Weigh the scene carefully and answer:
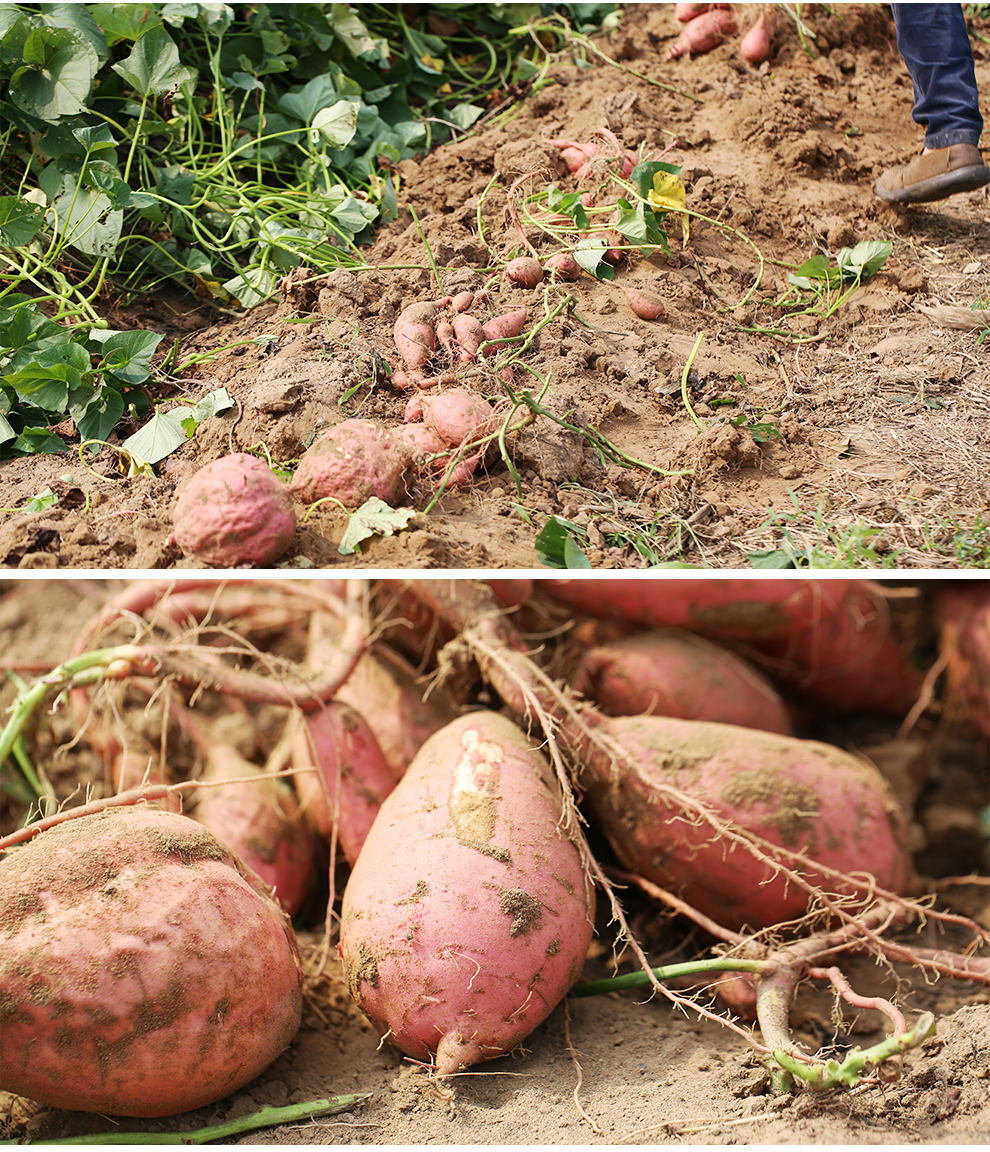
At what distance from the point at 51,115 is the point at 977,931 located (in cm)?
286

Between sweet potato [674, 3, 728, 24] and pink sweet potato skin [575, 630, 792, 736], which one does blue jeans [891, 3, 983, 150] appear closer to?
sweet potato [674, 3, 728, 24]

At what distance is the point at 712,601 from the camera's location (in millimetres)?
2139

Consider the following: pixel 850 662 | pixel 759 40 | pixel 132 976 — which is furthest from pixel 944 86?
pixel 132 976

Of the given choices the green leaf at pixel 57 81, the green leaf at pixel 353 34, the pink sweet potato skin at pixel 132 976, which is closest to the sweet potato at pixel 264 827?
the pink sweet potato skin at pixel 132 976

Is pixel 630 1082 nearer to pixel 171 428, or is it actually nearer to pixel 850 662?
pixel 850 662

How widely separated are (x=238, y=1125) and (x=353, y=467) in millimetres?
1188

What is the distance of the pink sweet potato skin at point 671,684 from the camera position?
204 centimetres

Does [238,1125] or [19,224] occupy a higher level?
[19,224]

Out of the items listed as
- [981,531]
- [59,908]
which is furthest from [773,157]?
[59,908]

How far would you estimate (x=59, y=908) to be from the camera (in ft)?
4.17

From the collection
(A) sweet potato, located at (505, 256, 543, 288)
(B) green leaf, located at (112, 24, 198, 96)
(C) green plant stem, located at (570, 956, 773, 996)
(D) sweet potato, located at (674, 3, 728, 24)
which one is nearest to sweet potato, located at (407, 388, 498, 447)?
(A) sweet potato, located at (505, 256, 543, 288)

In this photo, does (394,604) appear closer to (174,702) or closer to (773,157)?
(174,702)

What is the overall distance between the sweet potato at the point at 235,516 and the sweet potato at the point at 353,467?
131 millimetres

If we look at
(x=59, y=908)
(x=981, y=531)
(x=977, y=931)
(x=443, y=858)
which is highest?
(x=59, y=908)
